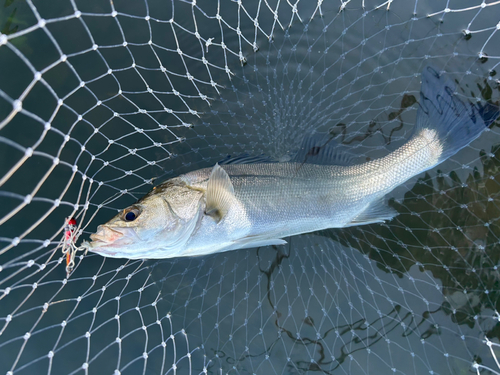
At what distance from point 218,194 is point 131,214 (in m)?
0.76

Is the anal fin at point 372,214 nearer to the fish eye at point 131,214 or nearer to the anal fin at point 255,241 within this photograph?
the anal fin at point 255,241

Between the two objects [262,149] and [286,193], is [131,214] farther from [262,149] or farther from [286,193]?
[262,149]

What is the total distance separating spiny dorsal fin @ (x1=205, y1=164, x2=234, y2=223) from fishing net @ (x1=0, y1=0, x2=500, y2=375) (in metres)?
0.96

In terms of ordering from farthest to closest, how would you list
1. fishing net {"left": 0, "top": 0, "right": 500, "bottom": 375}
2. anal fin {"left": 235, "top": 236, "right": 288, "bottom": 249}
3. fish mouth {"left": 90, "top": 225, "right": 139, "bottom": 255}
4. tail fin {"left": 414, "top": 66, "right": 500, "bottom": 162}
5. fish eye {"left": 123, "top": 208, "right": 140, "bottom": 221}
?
fishing net {"left": 0, "top": 0, "right": 500, "bottom": 375}, tail fin {"left": 414, "top": 66, "right": 500, "bottom": 162}, anal fin {"left": 235, "top": 236, "right": 288, "bottom": 249}, fish eye {"left": 123, "top": 208, "right": 140, "bottom": 221}, fish mouth {"left": 90, "top": 225, "right": 139, "bottom": 255}

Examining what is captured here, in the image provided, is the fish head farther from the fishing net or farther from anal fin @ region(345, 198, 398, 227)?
anal fin @ region(345, 198, 398, 227)

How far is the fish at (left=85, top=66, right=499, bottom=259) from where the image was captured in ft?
9.42

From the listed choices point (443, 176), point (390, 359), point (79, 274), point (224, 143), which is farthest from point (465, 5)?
point (79, 274)

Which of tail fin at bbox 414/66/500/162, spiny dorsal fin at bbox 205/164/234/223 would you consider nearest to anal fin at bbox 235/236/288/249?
spiny dorsal fin at bbox 205/164/234/223

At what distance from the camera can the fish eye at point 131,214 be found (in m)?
2.75

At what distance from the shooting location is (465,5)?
4074 mm

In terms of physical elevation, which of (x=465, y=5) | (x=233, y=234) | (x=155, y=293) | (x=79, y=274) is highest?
(x=465, y=5)

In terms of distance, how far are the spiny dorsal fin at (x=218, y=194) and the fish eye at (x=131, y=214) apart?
1.98ft

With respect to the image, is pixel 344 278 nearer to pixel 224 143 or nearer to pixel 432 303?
pixel 432 303

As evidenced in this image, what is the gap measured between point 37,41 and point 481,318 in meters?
6.25
